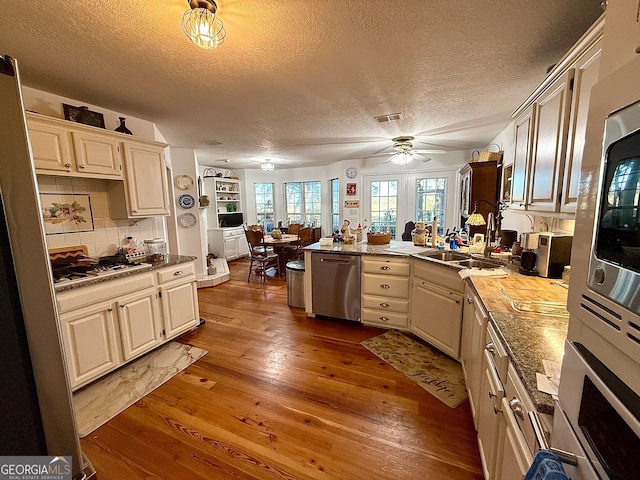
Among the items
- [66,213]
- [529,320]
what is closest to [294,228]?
[66,213]

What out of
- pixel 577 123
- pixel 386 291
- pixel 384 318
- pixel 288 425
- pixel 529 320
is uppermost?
pixel 577 123

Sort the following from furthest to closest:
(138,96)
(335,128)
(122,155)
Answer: (335,128) → (122,155) → (138,96)

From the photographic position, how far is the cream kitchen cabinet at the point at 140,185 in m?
2.55

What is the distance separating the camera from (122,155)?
2.49 m

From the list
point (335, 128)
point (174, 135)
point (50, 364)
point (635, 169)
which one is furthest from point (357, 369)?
point (174, 135)

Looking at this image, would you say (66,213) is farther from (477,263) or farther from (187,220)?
(477,263)

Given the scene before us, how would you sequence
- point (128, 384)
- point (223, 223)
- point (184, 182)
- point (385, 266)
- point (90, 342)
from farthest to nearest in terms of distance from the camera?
point (223, 223)
point (184, 182)
point (385, 266)
point (128, 384)
point (90, 342)

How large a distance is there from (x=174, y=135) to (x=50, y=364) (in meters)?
3.54

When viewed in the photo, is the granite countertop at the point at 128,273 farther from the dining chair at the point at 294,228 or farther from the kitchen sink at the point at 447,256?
the dining chair at the point at 294,228

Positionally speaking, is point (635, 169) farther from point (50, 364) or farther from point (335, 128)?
point (335, 128)

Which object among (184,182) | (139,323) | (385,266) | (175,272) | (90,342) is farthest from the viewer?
(184,182)

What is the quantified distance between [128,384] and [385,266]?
8.42 ft

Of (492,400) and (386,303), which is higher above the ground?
(492,400)

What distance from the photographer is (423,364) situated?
239cm
